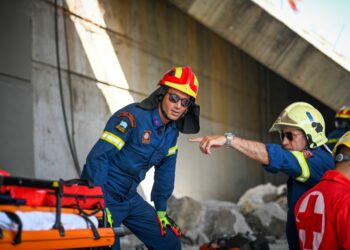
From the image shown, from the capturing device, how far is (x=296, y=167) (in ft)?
11.1

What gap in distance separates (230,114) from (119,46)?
5326 millimetres

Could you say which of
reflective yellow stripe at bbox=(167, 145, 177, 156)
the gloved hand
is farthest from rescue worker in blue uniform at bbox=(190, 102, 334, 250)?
the gloved hand

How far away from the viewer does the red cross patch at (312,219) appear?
9.02 ft

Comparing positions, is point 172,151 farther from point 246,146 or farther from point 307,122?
point 246,146

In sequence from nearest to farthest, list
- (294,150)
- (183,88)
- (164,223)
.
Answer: (294,150) → (183,88) → (164,223)

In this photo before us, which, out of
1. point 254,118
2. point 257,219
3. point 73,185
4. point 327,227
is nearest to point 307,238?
point 327,227

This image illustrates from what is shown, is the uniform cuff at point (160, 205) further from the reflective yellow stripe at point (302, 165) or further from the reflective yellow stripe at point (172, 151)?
the reflective yellow stripe at point (302, 165)

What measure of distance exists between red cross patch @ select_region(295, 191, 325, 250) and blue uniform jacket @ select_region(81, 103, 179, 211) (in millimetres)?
1577

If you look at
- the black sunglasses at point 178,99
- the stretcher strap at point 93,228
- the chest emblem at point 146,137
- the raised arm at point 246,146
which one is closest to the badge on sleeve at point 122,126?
the chest emblem at point 146,137

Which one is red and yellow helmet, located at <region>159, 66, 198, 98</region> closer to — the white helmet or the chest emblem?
the chest emblem

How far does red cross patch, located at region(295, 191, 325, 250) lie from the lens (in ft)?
9.02

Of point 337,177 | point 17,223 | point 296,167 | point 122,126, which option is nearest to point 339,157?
point 337,177

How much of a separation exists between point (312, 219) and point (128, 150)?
185cm

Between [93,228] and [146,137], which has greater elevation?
[146,137]
